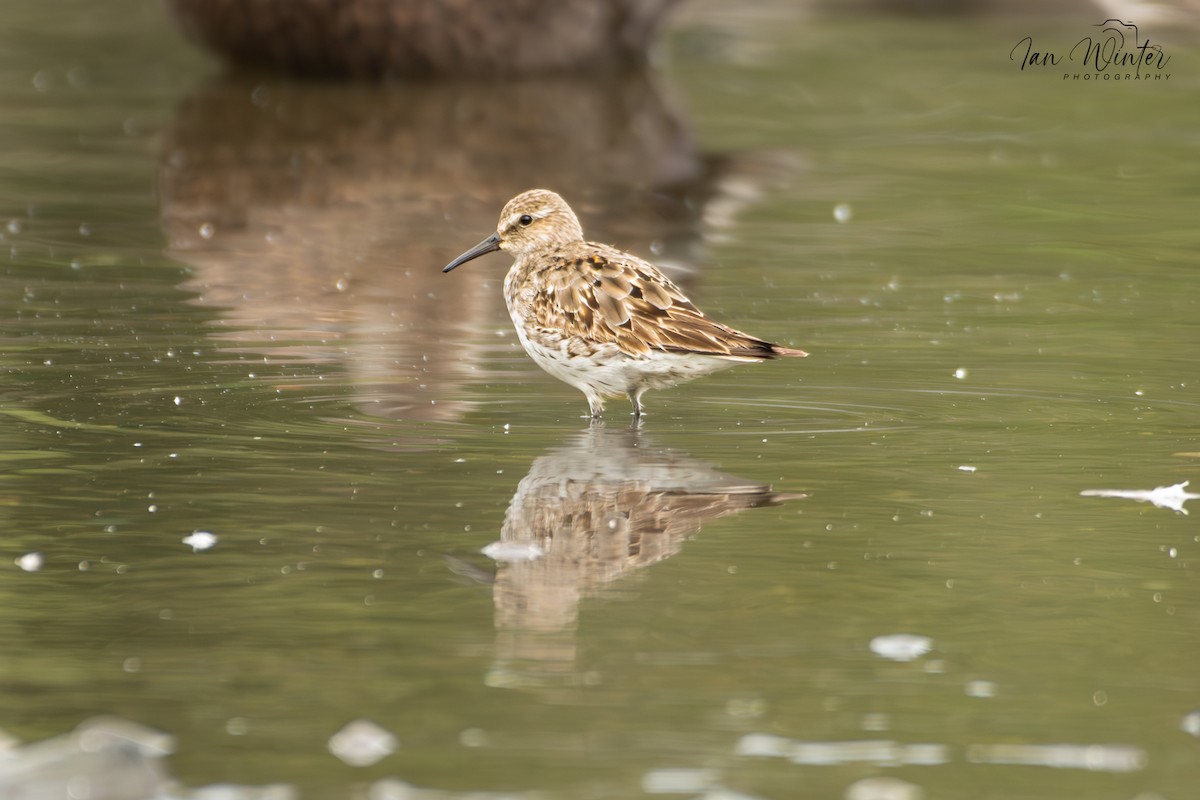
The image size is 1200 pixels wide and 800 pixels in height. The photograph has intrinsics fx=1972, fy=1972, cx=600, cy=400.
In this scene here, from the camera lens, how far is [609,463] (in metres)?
7.25

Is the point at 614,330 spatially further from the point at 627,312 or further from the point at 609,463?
the point at 609,463

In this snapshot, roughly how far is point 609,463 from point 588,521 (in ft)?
2.68

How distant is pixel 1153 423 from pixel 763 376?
1711 millimetres

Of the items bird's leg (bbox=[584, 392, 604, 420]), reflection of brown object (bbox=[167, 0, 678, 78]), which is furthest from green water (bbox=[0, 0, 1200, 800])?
reflection of brown object (bbox=[167, 0, 678, 78])

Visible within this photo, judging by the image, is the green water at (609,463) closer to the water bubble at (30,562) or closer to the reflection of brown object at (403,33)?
the water bubble at (30,562)

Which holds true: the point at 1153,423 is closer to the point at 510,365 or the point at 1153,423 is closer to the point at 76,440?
the point at 510,365

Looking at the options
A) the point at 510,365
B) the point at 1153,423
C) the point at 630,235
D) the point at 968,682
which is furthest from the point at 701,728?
the point at 630,235

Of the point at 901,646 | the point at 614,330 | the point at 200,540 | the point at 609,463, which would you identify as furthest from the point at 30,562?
the point at 614,330

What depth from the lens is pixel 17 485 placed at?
682 centimetres

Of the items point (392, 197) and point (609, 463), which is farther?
point (392, 197)

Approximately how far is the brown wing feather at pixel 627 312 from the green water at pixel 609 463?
1.17ft

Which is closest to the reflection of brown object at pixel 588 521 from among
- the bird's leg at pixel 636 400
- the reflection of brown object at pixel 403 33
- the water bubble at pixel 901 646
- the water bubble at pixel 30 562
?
the bird's leg at pixel 636 400

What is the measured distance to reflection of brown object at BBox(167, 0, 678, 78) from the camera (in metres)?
16.3

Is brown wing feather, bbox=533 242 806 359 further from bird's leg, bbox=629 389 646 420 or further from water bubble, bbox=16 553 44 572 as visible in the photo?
water bubble, bbox=16 553 44 572
